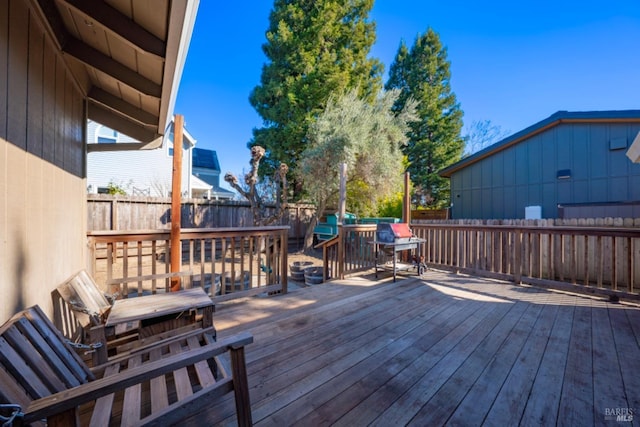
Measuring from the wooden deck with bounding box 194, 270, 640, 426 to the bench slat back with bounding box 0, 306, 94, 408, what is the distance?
73 centimetres

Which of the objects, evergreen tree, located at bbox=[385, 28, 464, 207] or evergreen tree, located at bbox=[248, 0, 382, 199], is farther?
evergreen tree, located at bbox=[385, 28, 464, 207]

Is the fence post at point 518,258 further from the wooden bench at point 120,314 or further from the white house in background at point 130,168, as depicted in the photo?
the white house in background at point 130,168

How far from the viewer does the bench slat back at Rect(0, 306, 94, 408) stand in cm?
100

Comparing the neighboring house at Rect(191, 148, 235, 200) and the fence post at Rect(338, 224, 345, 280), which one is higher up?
the neighboring house at Rect(191, 148, 235, 200)

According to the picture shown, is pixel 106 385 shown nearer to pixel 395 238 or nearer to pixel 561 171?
pixel 395 238

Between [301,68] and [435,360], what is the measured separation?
40.6 feet

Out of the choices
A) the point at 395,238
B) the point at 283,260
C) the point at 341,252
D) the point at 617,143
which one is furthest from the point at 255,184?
the point at 617,143

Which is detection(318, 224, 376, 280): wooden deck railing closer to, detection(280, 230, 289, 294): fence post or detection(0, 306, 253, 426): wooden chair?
detection(280, 230, 289, 294): fence post

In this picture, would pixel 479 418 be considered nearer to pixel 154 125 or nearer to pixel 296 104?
pixel 154 125

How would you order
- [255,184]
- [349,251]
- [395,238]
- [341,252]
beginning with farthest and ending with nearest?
[255,184]
[349,251]
[341,252]
[395,238]

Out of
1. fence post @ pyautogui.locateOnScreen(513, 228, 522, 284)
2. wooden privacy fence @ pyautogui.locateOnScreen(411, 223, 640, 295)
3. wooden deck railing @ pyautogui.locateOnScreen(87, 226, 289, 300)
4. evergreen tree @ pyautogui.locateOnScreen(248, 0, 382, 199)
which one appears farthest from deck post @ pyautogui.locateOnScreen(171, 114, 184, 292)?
evergreen tree @ pyautogui.locateOnScreen(248, 0, 382, 199)

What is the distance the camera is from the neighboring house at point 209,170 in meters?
17.1

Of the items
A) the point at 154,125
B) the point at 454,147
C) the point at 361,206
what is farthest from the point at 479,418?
the point at 454,147

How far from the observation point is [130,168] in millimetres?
11406
